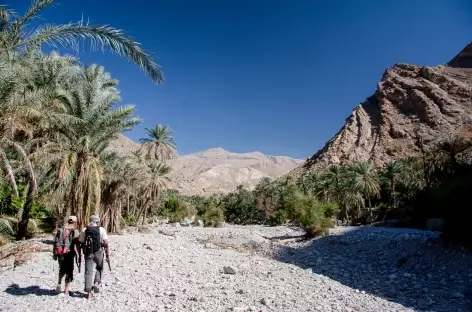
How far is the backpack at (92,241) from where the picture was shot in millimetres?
7414

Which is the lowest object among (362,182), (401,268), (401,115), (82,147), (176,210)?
(401,268)

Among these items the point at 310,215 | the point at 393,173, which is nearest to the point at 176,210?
the point at 393,173

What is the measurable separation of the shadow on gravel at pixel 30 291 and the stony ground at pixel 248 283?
0.07 ft

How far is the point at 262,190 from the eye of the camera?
53.1 meters

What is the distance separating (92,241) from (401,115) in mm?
100341

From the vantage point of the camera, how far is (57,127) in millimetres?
14617

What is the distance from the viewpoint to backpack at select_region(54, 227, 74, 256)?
24.5ft

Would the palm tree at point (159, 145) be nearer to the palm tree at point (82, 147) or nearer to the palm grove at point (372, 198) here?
the palm grove at point (372, 198)

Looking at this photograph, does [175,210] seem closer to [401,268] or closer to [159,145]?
[159,145]

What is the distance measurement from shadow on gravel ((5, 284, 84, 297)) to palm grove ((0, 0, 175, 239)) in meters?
4.10

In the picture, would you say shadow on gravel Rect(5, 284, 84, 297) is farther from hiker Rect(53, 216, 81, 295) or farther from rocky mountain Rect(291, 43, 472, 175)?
rocky mountain Rect(291, 43, 472, 175)

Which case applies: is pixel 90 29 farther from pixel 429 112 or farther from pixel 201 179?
pixel 201 179

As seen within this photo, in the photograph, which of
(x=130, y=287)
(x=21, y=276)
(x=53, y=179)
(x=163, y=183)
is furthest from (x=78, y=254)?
(x=163, y=183)

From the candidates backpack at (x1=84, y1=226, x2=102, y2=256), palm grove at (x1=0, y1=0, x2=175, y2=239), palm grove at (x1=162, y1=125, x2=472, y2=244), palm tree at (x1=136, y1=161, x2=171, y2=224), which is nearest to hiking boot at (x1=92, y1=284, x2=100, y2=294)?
backpack at (x1=84, y1=226, x2=102, y2=256)
